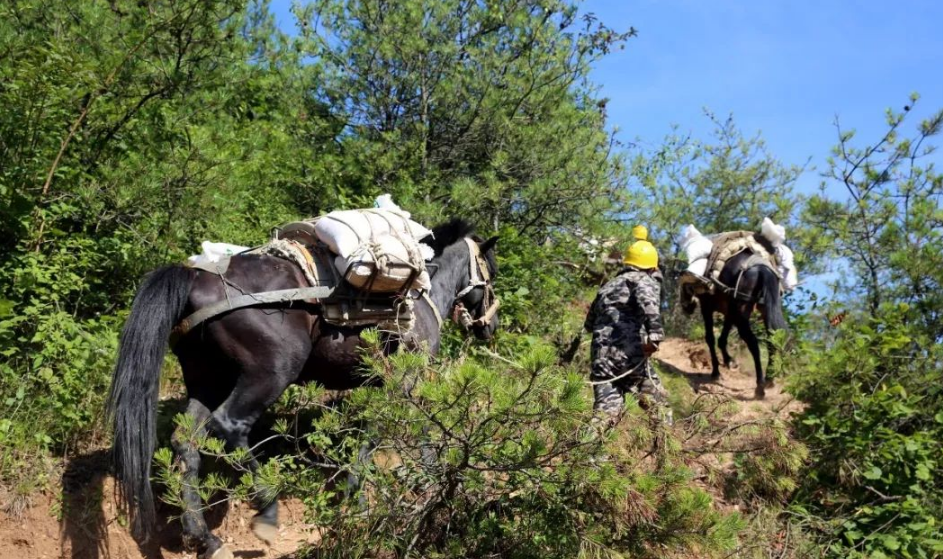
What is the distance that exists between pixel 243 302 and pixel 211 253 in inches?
20.3

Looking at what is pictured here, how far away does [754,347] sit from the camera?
9477 mm

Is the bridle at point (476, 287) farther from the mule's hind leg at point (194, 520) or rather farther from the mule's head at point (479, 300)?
the mule's hind leg at point (194, 520)

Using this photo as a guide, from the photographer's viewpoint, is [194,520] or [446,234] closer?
[194,520]

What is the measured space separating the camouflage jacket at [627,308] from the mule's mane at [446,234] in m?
1.37

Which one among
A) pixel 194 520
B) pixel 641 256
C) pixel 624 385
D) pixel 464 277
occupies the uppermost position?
pixel 641 256

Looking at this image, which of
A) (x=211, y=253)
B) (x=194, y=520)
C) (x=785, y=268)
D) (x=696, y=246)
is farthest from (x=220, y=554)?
(x=785, y=268)

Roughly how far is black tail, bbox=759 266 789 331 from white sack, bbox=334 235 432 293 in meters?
5.57

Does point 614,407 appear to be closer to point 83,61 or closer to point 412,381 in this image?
point 412,381

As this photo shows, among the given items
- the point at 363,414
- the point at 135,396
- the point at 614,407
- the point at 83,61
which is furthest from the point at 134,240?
the point at 614,407

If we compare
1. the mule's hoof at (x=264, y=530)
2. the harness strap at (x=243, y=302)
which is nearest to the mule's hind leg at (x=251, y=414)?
the mule's hoof at (x=264, y=530)

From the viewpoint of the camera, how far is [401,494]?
4.18 meters

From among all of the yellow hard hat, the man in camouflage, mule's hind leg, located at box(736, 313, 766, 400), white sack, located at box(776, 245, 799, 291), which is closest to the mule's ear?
the man in camouflage

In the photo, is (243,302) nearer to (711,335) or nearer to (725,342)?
(711,335)

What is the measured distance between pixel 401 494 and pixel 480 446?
59 centimetres
